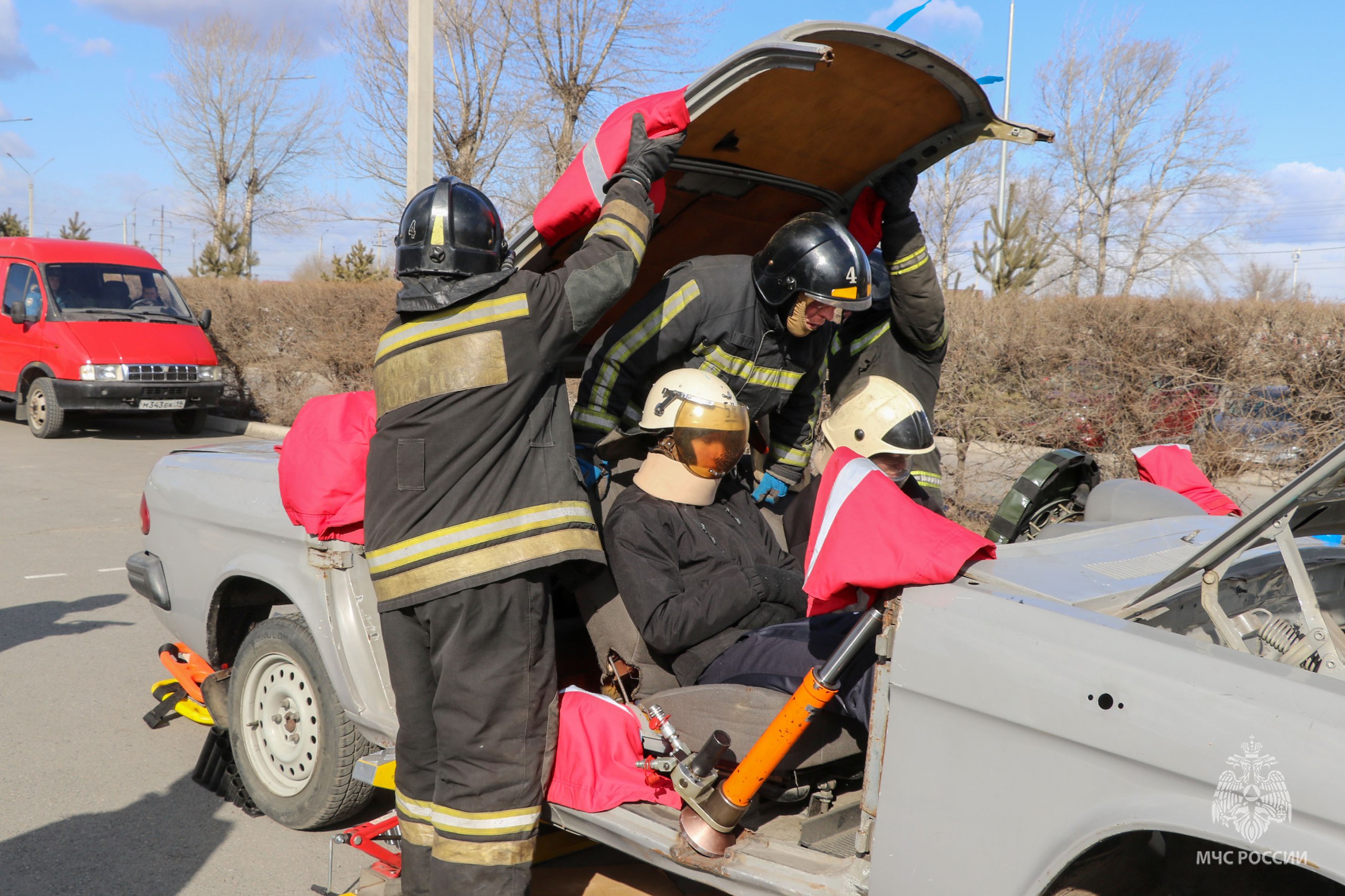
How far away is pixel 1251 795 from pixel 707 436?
1948mm

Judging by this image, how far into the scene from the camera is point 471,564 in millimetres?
2564

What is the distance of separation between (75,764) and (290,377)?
11.3 meters

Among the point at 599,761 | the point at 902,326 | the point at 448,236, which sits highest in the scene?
the point at 448,236

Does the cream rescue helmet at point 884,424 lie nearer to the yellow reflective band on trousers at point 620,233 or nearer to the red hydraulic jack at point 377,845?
the yellow reflective band on trousers at point 620,233

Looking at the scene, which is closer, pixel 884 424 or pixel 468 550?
pixel 468 550

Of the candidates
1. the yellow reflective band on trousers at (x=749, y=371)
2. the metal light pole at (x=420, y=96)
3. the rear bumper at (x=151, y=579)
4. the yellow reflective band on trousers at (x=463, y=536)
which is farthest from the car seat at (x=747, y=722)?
the metal light pole at (x=420, y=96)

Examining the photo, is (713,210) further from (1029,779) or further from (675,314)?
(1029,779)

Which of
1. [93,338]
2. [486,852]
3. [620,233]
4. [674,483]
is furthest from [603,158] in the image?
[93,338]

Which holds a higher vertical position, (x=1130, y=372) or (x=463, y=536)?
(x=1130, y=372)

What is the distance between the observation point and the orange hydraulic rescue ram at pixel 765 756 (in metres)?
2.14

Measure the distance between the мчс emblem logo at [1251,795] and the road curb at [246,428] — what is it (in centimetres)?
1361

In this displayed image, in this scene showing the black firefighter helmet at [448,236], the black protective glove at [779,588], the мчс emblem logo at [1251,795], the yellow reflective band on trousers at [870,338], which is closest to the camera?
the мчс emblem logo at [1251,795]

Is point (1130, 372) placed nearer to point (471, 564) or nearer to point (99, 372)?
point (471, 564)

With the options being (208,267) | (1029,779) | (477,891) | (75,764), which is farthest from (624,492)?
(208,267)
